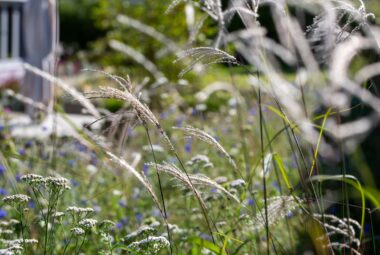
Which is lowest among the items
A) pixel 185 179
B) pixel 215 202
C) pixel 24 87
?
pixel 24 87

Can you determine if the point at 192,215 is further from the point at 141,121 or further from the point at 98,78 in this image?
the point at 98,78

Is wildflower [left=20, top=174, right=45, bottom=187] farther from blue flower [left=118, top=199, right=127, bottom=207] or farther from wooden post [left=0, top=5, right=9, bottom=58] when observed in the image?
wooden post [left=0, top=5, right=9, bottom=58]

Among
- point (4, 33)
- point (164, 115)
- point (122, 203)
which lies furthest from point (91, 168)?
point (4, 33)

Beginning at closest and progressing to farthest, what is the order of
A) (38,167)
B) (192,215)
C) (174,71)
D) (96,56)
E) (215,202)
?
(215,202)
(192,215)
(38,167)
(174,71)
(96,56)

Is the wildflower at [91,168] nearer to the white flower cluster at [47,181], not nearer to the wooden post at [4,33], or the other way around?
the white flower cluster at [47,181]

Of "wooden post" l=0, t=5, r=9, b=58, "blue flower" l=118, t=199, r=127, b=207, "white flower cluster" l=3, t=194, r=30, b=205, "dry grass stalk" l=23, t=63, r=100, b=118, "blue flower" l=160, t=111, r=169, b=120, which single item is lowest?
"wooden post" l=0, t=5, r=9, b=58

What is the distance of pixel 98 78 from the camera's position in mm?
→ 13328

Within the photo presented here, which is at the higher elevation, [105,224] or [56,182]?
[56,182]

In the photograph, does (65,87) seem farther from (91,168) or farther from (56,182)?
(91,168)

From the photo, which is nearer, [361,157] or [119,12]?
[361,157]

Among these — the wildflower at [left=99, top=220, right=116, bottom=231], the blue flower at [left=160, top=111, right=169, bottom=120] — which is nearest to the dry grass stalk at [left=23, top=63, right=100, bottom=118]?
the wildflower at [left=99, top=220, right=116, bottom=231]

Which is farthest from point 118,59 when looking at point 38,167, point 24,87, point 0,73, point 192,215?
point 192,215

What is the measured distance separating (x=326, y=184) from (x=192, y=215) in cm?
73

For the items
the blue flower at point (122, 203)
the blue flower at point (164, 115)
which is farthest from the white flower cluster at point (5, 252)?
the blue flower at point (164, 115)
